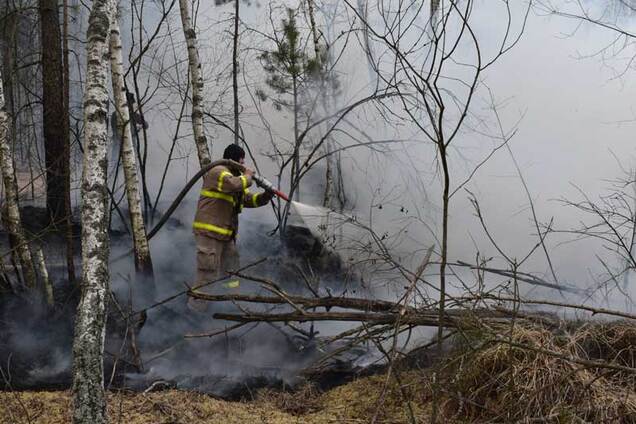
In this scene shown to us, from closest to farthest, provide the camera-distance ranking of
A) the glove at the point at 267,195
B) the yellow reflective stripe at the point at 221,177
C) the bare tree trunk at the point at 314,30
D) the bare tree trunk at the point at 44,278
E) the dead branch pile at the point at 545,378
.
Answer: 1. the dead branch pile at the point at 545,378
2. the yellow reflective stripe at the point at 221,177
3. the glove at the point at 267,195
4. the bare tree trunk at the point at 44,278
5. the bare tree trunk at the point at 314,30

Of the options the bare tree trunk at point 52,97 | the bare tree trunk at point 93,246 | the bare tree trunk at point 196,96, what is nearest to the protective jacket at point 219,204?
the bare tree trunk at point 196,96

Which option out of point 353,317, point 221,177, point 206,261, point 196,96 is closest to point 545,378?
point 353,317

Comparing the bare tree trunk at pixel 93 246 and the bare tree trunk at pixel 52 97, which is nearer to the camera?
the bare tree trunk at pixel 93 246

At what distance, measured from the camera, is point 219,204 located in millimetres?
6660

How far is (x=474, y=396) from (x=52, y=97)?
689 cm

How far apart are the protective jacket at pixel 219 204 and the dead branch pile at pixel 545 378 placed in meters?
2.94

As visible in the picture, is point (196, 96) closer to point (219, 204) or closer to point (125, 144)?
point (125, 144)

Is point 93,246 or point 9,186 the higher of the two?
point 9,186

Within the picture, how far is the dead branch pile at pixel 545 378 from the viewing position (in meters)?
3.84

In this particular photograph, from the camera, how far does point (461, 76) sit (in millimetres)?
10992

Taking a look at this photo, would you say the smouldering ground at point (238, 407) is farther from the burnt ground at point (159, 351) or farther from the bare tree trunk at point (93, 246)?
the bare tree trunk at point (93, 246)

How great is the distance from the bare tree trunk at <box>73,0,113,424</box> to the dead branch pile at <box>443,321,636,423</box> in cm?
209

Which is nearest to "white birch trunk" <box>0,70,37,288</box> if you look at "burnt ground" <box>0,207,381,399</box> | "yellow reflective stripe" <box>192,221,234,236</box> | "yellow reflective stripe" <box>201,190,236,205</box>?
"burnt ground" <box>0,207,381,399</box>

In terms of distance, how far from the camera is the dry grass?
3877 mm
